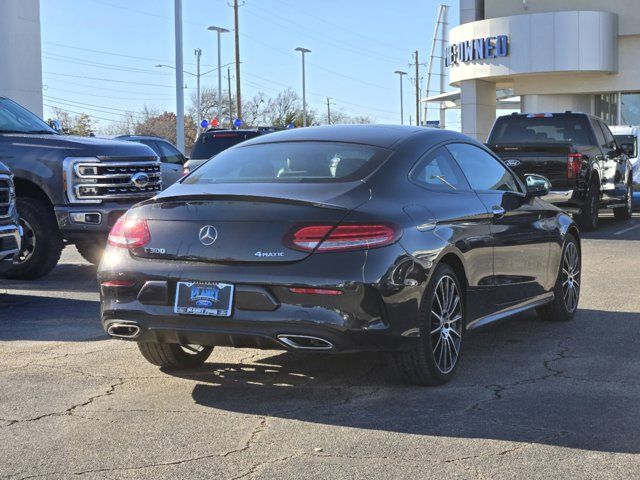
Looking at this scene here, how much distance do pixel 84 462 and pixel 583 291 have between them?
671 cm

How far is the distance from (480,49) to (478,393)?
1300 inches

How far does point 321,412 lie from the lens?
5.45 m

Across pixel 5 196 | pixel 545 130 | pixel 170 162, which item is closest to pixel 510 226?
pixel 5 196

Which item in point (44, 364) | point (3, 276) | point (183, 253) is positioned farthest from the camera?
point (3, 276)

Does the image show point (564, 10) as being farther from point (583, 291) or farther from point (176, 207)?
point (176, 207)

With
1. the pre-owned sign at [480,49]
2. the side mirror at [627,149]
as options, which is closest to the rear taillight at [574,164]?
the side mirror at [627,149]

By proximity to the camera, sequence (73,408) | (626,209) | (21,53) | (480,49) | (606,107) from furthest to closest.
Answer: (606,107)
(480,49)
(21,53)
(626,209)
(73,408)

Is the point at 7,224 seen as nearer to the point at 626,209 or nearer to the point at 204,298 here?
the point at 204,298

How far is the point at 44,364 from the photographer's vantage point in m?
6.84

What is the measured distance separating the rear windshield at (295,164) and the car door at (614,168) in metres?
12.4

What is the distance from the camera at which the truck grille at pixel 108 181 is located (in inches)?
452

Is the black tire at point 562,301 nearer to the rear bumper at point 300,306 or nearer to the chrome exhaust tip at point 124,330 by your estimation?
the rear bumper at point 300,306

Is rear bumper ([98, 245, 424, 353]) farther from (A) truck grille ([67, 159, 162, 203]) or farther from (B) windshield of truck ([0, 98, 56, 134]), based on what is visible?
(B) windshield of truck ([0, 98, 56, 134])

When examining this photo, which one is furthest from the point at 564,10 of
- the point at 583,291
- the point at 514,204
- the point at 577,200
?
the point at 514,204
